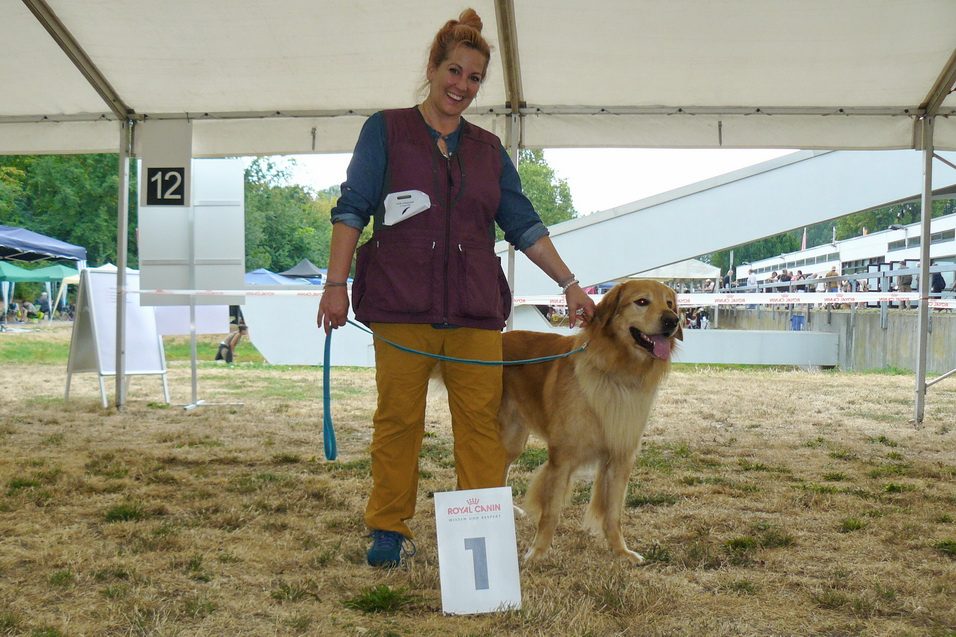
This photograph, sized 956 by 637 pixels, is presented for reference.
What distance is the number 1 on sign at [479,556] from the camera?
225cm

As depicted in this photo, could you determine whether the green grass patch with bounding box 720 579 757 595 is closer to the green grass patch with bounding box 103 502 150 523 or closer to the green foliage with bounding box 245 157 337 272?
the green grass patch with bounding box 103 502 150 523

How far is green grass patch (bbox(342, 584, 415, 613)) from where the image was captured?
225cm

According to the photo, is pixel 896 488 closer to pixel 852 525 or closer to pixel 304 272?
pixel 852 525

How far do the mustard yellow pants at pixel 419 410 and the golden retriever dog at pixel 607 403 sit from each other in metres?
0.33

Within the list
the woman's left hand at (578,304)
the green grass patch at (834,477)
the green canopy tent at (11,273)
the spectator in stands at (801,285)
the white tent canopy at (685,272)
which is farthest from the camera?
the white tent canopy at (685,272)

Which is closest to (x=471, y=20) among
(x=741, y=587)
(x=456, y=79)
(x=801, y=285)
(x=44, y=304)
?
(x=456, y=79)

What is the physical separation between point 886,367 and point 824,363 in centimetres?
99

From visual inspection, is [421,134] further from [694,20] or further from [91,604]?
[694,20]

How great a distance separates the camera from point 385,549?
2.59m

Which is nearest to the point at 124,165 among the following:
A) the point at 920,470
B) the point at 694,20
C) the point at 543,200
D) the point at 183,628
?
the point at 694,20

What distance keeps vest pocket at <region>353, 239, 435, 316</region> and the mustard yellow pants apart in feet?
0.30

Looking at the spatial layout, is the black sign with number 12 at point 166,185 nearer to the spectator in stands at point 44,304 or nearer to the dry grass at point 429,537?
the dry grass at point 429,537

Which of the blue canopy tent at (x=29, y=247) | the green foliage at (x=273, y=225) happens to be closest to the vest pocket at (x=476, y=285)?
the blue canopy tent at (x=29, y=247)

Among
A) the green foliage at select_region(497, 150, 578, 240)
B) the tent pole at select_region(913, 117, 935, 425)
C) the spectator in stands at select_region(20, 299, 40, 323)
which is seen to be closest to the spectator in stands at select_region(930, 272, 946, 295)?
the tent pole at select_region(913, 117, 935, 425)
